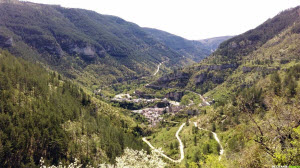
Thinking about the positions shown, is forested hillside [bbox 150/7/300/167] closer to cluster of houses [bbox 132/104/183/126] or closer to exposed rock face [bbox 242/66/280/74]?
exposed rock face [bbox 242/66/280/74]

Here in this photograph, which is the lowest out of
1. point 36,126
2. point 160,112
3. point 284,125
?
point 160,112

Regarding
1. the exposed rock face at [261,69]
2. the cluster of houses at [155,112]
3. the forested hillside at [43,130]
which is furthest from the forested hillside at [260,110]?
the forested hillside at [43,130]

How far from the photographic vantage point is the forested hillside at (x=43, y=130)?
54.8 metres

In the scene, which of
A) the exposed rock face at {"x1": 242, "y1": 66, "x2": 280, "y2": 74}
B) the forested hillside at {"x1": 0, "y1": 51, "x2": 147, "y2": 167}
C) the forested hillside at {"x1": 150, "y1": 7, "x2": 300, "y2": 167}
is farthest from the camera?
the exposed rock face at {"x1": 242, "y1": 66, "x2": 280, "y2": 74}

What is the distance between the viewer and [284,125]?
20.5 meters

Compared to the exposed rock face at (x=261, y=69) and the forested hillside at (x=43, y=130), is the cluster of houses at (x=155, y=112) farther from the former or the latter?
the exposed rock face at (x=261, y=69)

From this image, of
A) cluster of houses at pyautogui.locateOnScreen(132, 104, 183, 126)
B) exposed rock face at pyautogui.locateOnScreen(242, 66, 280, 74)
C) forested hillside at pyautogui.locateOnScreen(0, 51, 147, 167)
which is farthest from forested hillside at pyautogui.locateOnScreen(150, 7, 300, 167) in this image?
forested hillside at pyautogui.locateOnScreen(0, 51, 147, 167)

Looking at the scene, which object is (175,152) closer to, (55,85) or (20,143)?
(20,143)

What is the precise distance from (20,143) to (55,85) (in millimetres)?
62959

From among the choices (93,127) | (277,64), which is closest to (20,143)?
Result: (93,127)

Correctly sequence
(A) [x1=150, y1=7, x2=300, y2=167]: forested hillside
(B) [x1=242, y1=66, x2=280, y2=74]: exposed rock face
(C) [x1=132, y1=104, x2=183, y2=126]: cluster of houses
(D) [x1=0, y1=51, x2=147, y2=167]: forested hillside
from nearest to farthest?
(A) [x1=150, y1=7, x2=300, y2=167]: forested hillside, (D) [x1=0, y1=51, x2=147, y2=167]: forested hillside, (B) [x1=242, y1=66, x2=280, y2=74]: exposed rock face, (C) [x1=132, y1=104, x2=183, y2=126]: cluster of houses

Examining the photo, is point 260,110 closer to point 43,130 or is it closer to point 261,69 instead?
point 43,130

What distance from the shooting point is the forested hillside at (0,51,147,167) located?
54.8m

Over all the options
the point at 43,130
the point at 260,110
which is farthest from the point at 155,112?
the point at 43,130
